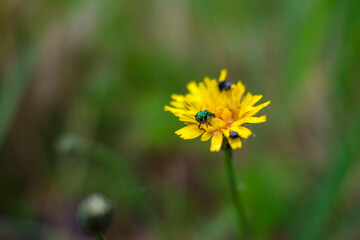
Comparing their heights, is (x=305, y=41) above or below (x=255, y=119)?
above

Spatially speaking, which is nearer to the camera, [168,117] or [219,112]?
[219,112]

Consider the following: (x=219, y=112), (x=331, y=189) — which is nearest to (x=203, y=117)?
(x=219, y=112)

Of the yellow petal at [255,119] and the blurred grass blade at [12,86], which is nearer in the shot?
the yellow petal at [255,119]

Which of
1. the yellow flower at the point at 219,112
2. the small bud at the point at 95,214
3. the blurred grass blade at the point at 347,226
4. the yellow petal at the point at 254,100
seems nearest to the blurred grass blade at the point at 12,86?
the small bud at the point at 95,214

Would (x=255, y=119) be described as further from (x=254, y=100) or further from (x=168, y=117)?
(x=168, y=117)

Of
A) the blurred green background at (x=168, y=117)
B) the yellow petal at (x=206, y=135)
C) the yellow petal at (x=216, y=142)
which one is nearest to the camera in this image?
the yellow petal at (x=216, y=142)

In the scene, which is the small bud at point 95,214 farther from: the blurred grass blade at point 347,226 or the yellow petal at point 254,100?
the blurred grass blade at point 347,226

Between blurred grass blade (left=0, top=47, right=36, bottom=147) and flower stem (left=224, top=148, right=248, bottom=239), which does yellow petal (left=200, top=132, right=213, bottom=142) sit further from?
blurred grass blade (left=0, top=47, right=36, bottom=147)
